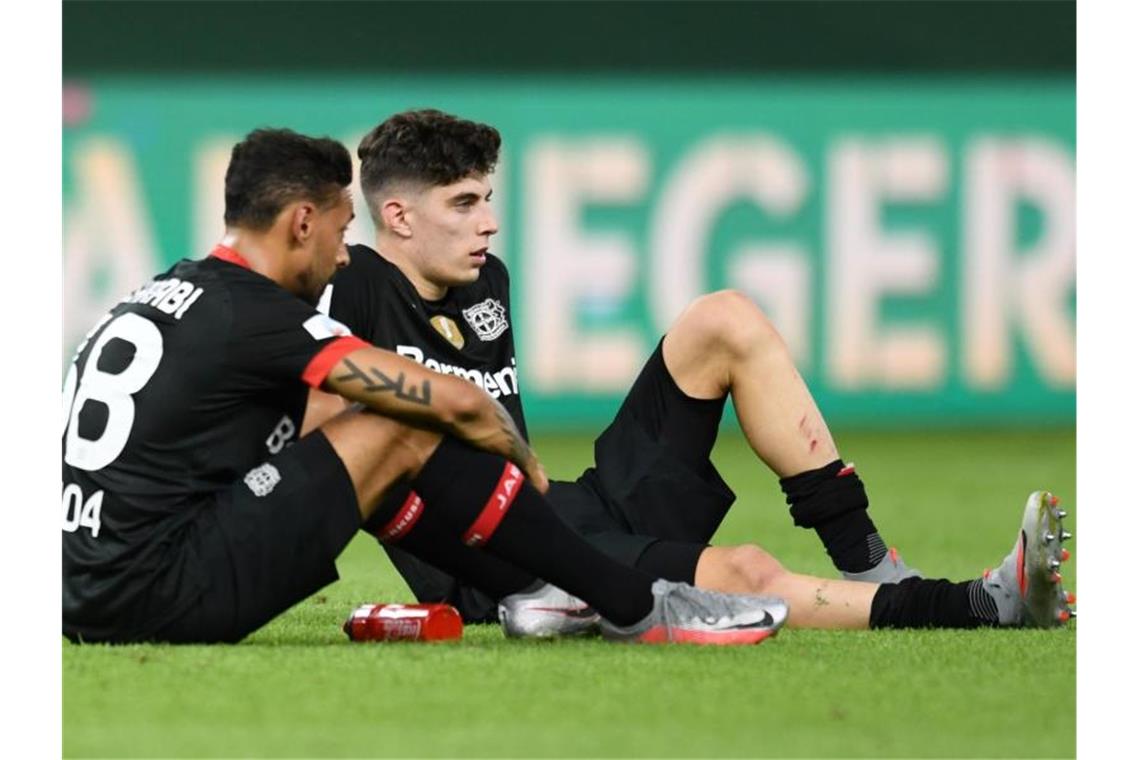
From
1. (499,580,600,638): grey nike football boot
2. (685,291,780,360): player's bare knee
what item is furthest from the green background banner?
(499,580,600,638): grey nike football boot

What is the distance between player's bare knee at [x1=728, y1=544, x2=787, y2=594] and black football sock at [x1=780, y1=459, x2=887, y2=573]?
0.21 metres

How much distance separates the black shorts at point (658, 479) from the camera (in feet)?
18.2

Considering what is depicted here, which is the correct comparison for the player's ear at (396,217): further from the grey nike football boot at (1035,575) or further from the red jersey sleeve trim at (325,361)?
the grey nike football boot at (1035,575)

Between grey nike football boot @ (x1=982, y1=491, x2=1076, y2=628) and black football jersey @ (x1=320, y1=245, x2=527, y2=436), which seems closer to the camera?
grey nike football boot @ (x1=982, y1=491, x2=1076, y2=628)

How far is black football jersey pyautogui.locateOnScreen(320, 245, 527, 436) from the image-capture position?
559 centimetres

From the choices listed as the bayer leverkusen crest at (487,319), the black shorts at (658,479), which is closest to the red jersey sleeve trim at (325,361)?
the black shorts at (658,479)

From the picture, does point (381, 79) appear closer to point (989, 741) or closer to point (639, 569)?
point (639, 569)

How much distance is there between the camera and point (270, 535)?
4.59 meters

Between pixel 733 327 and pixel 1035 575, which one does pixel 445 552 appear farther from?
pixel 1035 575

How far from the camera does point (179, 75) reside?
13.6 m

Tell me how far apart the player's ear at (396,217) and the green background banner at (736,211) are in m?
7.57

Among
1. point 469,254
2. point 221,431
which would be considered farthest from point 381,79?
point 221,431

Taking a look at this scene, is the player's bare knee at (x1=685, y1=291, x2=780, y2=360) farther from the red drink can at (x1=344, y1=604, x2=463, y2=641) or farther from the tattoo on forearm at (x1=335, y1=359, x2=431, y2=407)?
the tattoo on forearm at (x1=335, y1=359, x2=431, y2=407)

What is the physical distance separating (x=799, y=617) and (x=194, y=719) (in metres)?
1.81
